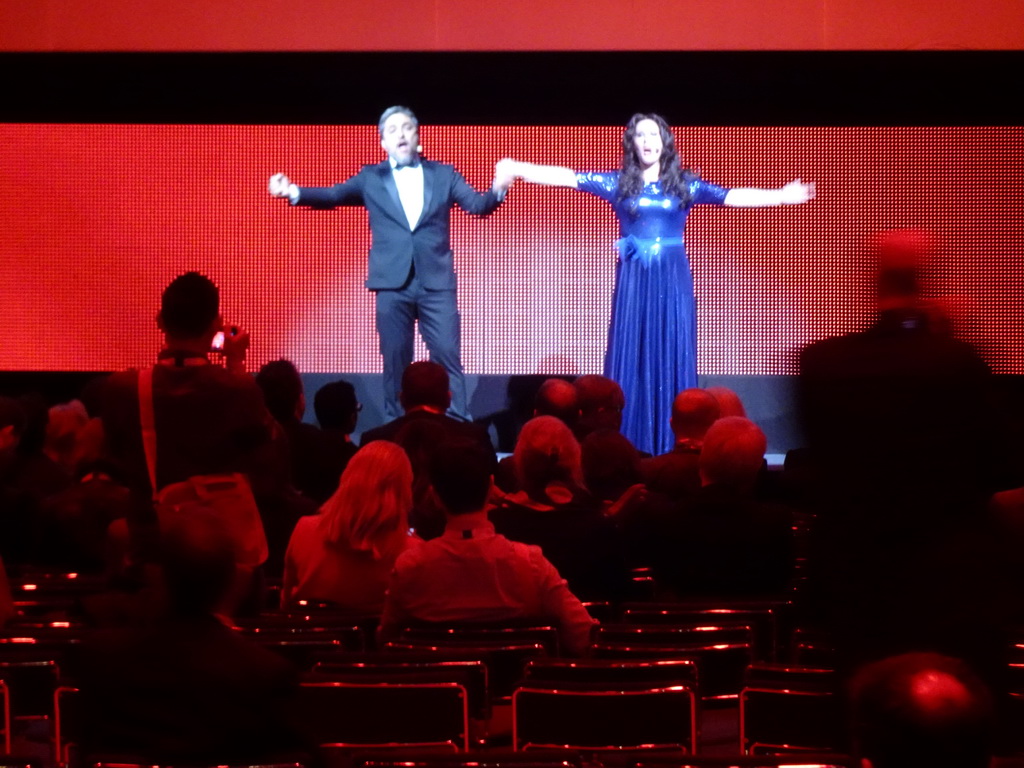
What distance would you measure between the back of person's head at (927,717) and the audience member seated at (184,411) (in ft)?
5.43

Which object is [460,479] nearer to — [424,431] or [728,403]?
[424,431]

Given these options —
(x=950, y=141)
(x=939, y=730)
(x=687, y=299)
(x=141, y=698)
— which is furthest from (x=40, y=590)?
(x=950, y=141)

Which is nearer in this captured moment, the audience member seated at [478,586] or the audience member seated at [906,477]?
the audience member seated at [906,477]

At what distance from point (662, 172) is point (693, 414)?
3.36 m

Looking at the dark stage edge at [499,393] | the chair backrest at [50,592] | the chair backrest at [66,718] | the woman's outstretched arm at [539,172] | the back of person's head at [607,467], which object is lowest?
the chair backrest at [66,718]

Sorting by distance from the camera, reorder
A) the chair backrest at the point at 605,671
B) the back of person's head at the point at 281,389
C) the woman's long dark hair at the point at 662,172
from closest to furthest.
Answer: the chair backrest at the point at 605,671 < the back of person's head at the point at 281,389 < the woman's long dark hair at the point at 662,172

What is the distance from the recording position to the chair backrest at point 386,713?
8.05ft

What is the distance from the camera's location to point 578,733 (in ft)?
8.33

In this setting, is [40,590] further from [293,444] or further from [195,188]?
[195,188]

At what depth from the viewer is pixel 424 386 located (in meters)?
4.98

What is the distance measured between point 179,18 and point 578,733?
21.8 ft

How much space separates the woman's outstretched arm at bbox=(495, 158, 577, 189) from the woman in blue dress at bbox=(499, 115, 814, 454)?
0.39 meters

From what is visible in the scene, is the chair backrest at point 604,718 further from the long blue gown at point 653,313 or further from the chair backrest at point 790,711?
the long blue gown at point 653,313

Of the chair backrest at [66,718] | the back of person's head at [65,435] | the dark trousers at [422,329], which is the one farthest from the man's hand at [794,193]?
the chair backrest at [66,718]
